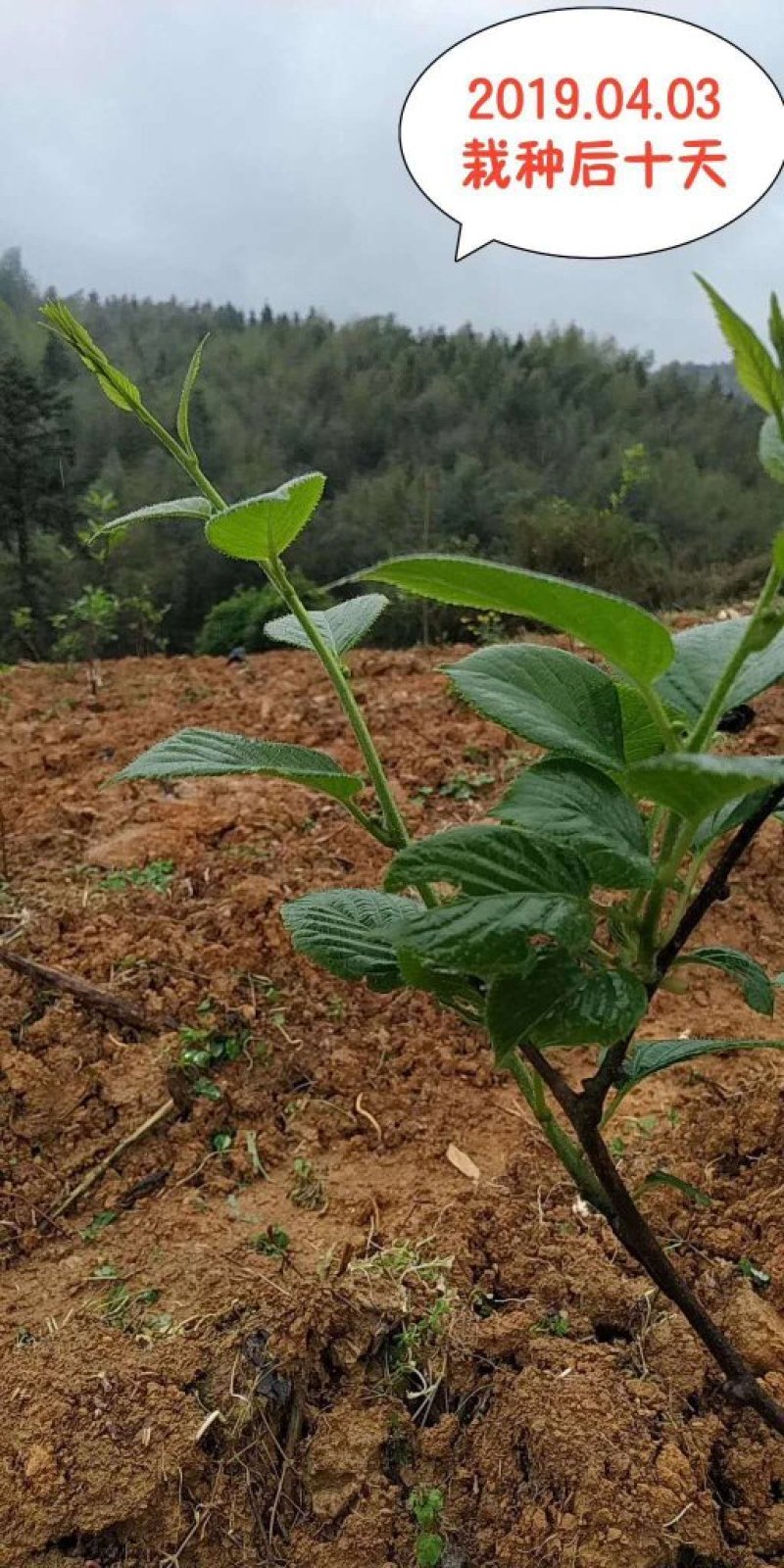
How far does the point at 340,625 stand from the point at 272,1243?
30.3 inches

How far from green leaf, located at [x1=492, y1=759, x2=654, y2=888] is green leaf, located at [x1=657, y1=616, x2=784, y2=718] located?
7 centimetres

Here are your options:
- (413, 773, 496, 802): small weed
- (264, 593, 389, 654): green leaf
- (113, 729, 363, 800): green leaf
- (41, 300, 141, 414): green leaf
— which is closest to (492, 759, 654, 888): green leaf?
(113, 729, 363, 800): green leaf

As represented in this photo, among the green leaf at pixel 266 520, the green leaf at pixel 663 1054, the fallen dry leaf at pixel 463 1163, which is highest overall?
the green leaf at pixel 266 520

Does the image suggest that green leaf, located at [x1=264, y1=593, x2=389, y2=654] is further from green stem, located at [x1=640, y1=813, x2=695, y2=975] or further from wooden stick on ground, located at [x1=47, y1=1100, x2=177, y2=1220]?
wooden stick on ground, located at [x1=47, y1=1100, x2=177, y2=1220]

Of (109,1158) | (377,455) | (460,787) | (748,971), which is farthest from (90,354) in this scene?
(377,455)

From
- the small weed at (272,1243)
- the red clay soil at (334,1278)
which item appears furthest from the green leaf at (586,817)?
the small weed at (272,1243)

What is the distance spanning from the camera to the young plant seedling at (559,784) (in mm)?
442

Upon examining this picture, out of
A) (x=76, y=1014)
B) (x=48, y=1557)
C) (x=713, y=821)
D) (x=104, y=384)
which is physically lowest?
(x=48, y=1557)

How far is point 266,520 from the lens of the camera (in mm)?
507

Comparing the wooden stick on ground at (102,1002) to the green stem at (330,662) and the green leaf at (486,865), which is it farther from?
the green leaf at (486,865)

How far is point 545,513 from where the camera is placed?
564 cm

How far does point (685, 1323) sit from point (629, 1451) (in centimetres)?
14

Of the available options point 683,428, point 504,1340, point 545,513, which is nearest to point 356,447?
point 545,513

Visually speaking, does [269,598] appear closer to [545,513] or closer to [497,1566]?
[545,513]
